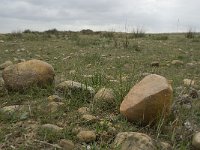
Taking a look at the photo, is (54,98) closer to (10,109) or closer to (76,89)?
(76,89)

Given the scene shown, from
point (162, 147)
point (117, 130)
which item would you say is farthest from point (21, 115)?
point (162, 147)

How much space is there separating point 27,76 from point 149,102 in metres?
1.43

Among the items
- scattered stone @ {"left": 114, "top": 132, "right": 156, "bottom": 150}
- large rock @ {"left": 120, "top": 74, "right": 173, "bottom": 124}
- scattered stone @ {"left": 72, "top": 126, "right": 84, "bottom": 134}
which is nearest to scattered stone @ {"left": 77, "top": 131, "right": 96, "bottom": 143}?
scattered stone @ {"left": 72, "top": 126, "right": 84, "bottom": 134}

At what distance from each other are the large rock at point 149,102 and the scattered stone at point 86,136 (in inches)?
15.6

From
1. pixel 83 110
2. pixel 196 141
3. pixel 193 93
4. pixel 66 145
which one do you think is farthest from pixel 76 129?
pixel 193 93

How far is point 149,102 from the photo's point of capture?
10.6 feet

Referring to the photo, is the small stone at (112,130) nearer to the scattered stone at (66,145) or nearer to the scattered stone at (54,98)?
the scattered stone at (66,145)

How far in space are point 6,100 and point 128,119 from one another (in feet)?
4.22

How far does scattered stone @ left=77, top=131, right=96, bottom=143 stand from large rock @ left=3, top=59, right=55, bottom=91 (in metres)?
1.21

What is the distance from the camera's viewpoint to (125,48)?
9141mm

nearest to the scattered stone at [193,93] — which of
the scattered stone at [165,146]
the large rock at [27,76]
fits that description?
the scattered stone at [165,146]

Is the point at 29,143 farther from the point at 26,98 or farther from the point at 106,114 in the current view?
the point at 26,98

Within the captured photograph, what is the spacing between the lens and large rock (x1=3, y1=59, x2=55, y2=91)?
413 cm

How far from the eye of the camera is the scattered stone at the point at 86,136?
306 centimetres
